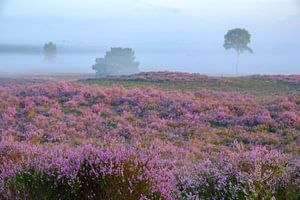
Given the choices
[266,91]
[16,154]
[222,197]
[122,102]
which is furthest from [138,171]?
[266,91]

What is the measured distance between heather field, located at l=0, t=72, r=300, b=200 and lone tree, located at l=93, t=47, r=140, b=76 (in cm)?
11827

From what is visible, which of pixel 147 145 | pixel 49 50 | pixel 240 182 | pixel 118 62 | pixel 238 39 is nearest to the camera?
pixel 240 182

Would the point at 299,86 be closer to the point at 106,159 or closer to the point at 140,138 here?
the point at 140,138

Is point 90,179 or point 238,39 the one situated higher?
point 238,39

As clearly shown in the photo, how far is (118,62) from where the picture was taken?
16362cm

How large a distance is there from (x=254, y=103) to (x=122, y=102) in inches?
283

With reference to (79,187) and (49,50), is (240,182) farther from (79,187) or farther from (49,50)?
(49,50)

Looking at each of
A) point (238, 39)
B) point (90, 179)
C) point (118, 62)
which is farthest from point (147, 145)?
point (118, 62)

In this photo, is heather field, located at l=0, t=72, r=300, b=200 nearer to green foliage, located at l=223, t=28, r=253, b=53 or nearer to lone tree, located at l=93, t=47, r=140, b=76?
green foliage, located at l=223, t=28, r=253, b=53

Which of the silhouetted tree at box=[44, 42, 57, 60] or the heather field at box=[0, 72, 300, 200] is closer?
the heather field at box=[0, 72, 300, 200]

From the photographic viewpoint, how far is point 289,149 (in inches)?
471

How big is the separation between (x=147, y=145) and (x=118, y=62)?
15273 centimetres

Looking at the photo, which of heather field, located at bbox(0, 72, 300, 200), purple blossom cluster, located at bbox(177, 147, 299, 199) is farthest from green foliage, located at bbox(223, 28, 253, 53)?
purple blossom cluster, located at bbox(177, 147, 299, 199)

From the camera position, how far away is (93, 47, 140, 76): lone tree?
15238 cm
